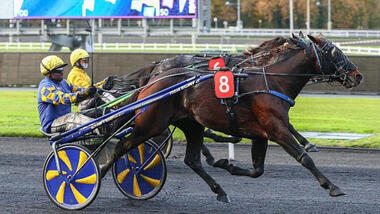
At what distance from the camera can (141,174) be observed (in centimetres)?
745

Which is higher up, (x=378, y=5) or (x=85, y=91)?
(x=378, y=5)

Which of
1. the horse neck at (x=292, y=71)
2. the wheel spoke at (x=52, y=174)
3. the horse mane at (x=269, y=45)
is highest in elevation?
the horse mane at (x=269, y=45)

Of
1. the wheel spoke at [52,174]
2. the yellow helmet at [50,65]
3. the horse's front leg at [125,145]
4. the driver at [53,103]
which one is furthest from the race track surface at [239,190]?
the yellow helmet at [50,65]

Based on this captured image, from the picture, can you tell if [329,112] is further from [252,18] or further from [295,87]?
[252,18]

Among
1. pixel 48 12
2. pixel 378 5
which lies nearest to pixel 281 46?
pixel 48 12

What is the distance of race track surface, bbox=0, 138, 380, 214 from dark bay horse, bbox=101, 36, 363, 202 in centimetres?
39

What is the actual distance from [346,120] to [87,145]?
9006mm

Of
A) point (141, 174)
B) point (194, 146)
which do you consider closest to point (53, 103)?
point (141, 174)

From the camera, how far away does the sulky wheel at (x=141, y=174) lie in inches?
293

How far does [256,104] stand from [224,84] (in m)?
0.34

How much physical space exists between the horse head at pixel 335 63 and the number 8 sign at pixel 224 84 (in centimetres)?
84

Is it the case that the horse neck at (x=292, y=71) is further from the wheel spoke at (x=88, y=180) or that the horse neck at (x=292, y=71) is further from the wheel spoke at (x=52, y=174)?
the wheel spoke at (x=52, y=174)

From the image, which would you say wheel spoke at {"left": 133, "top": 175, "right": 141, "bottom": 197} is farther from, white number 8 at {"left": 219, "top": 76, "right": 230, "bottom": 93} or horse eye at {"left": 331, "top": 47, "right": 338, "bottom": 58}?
horse eye at {"left": 331, "top": 47, "right": 338, "bottom": 58}

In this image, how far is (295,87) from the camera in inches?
273
